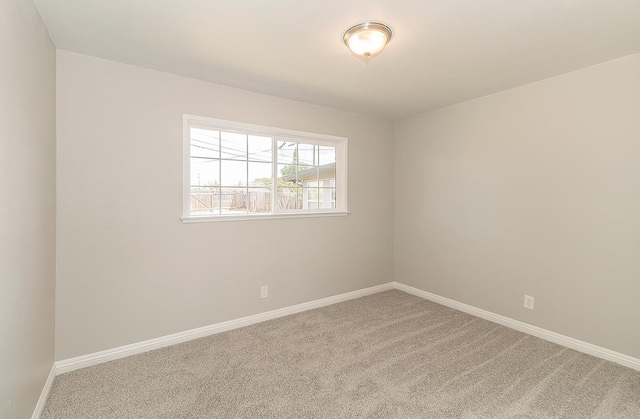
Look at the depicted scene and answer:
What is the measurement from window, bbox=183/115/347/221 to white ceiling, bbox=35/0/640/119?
51 cm

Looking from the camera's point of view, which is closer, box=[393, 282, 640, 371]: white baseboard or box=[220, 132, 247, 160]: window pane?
box=[393, 282, 640, 371]: white baseboard

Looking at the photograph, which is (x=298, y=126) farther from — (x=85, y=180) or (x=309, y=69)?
(x=85, y=180)

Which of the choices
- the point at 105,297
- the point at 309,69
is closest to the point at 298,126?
the point at 309,69

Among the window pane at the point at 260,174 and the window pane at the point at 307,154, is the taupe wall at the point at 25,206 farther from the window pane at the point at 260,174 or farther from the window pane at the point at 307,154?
the window pane at the point at 307,154

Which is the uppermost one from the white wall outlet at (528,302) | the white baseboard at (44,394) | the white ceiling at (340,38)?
the white ceiling at (340,38)

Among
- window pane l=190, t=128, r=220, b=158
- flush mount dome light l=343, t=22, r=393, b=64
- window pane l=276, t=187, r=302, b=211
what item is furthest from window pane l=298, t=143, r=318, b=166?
flush mount dome light l=343, t=22, r=393, b=64

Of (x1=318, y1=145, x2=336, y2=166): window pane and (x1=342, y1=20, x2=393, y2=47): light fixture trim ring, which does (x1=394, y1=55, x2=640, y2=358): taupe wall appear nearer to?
(x1=318, y1=145, x2=336, y2=166): window pane

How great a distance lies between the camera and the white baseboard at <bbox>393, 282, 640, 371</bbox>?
7.76 feet

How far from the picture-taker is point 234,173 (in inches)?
121

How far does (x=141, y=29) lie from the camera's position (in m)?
1.98

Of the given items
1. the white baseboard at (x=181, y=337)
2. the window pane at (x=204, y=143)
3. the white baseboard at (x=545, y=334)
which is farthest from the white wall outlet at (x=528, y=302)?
the window pane at (x=204, y=143)

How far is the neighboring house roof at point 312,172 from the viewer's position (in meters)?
3.47

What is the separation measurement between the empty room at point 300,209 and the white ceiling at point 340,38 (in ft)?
0.06

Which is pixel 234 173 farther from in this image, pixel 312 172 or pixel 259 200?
pixel 312 172
